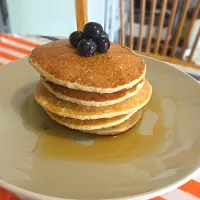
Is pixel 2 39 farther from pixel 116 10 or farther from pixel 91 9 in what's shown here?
pixel 116 10

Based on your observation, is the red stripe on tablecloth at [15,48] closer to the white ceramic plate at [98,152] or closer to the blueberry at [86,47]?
the white ceramic plate at [98,152]

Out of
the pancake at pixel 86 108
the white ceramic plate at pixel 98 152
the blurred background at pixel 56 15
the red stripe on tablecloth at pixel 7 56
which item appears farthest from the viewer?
the blurred background at pixel 56 15

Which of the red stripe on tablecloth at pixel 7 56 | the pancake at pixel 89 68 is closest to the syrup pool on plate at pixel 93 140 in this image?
the pancake at pixel 89 68

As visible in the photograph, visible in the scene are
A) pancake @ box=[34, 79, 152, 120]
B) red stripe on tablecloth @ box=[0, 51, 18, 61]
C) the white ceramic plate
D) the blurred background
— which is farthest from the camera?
the blurred background

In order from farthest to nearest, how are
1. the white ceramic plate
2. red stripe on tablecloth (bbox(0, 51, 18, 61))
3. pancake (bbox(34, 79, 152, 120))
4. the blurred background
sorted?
the blurred background, red stripe on tablecloth (bbox(0, 51, 18, 61)), pancake (bbox(34, 79, 152, 120)), the white ceramic plate

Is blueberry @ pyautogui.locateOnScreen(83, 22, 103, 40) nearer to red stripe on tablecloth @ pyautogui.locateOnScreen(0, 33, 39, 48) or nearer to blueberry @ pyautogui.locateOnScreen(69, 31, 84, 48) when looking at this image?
blueberry @ pyautogui.locateOnScreen(69, 31, 84, 48)

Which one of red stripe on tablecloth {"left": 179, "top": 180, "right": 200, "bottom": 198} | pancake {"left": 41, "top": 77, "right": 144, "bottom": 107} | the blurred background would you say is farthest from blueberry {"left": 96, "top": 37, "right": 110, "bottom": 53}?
the blurred background
